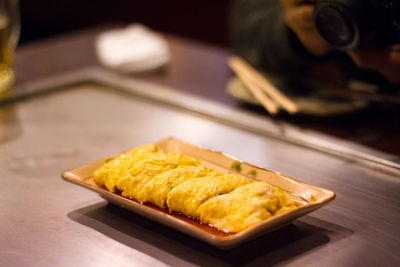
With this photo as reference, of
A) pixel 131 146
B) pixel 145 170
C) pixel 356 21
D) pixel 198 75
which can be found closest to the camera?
pixel 145 170

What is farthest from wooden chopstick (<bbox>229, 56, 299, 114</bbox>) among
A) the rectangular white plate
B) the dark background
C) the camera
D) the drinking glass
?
the dark background

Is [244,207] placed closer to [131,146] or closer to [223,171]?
[223,171]

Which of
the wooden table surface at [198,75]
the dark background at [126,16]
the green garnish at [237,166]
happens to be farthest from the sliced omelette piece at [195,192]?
the dark background at [126,16]

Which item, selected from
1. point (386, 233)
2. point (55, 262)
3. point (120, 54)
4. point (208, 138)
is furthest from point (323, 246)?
point (120, 54)

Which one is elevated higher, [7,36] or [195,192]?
[7,36]

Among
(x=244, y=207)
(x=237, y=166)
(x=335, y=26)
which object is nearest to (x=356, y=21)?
(x=335, y=26)

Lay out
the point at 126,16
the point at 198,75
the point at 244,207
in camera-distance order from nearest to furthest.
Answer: the point at 244,207, the point at 198,75, the point at 126,16
